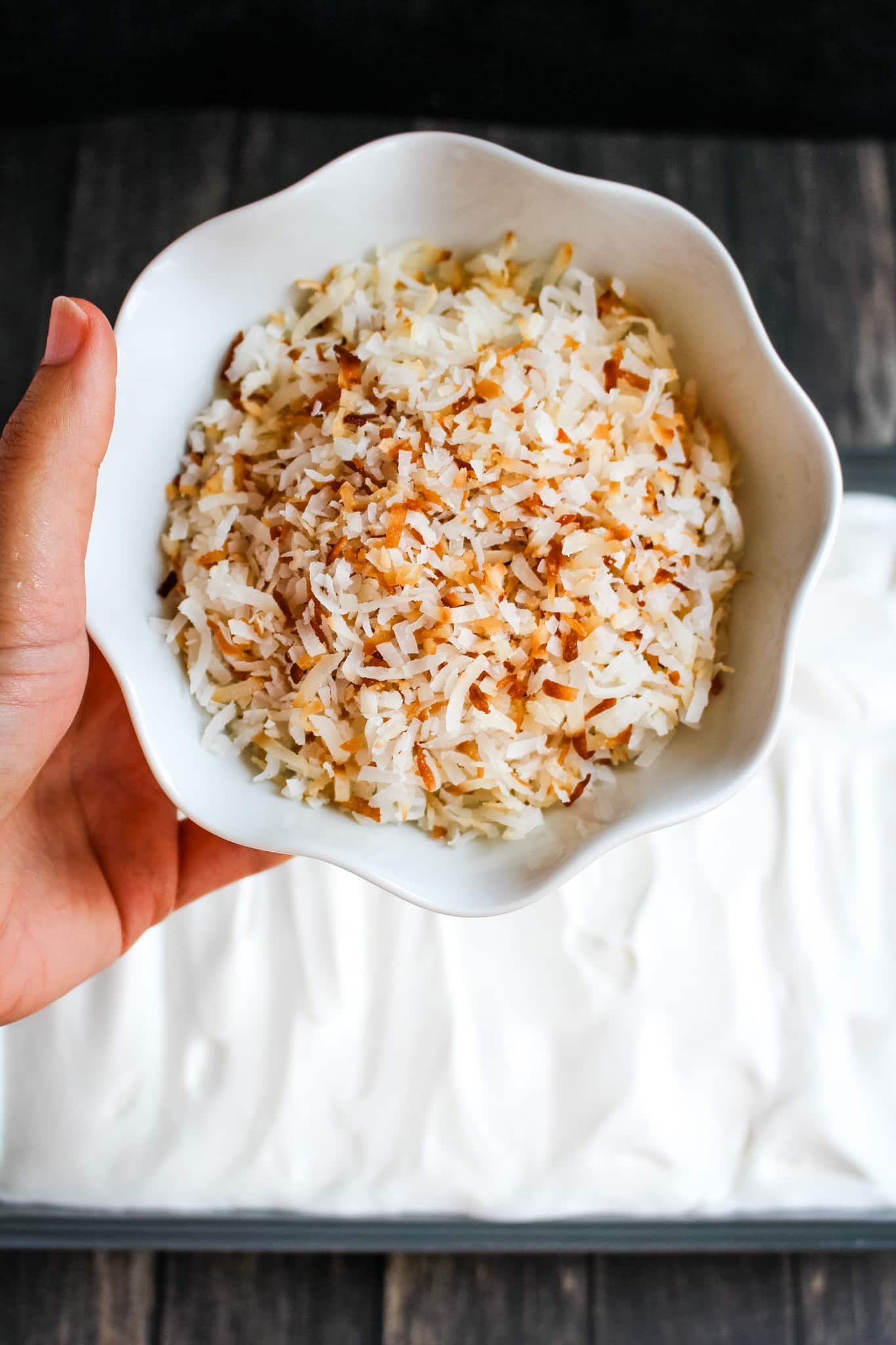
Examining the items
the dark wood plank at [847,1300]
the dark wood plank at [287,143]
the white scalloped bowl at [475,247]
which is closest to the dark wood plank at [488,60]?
the dark wood plank at [287,143]

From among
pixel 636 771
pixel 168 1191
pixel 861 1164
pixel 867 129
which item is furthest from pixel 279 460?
pixel 867 129

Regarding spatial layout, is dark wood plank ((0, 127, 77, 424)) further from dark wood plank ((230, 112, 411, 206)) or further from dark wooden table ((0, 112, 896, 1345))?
dark wood plank ((230, 112, 411, 206))

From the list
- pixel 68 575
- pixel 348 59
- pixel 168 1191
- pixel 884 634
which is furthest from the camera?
pixel 348 59

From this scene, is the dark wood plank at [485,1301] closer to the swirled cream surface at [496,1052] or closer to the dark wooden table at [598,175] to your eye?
the swirled cream surface at [496,1052]

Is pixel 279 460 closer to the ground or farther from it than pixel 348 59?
closer to the ground

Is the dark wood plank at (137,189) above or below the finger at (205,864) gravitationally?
above

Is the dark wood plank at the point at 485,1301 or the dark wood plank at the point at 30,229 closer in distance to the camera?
the dark wood plank at the point at 485,1301

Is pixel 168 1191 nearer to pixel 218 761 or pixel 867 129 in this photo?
pixel 218 761
